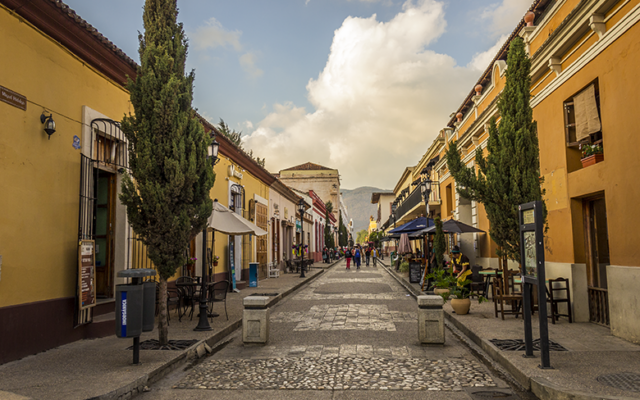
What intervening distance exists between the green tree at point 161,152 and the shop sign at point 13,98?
53.7 inches

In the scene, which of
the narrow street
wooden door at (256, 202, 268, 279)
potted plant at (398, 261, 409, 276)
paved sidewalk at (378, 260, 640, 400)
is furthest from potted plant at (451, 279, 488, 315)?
potted plant at (398, 261, 409, 276)

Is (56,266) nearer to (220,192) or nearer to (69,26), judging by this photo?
(69,26)

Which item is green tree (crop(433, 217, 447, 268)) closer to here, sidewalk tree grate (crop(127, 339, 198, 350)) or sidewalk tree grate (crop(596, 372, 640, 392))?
sidewalk tree grate (crop(127, 339, 198, 350))

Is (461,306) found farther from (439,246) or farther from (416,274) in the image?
(416,274)

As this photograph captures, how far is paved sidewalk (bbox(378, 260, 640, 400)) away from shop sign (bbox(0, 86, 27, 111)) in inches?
295

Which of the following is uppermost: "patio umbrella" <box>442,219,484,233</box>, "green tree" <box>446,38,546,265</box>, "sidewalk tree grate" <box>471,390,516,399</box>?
"green tree" <box>446,38,546,265</box>

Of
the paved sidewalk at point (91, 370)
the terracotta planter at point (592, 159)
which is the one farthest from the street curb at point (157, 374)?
the terracotta planter at point (592, 159)

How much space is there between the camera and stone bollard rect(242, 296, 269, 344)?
7.61m

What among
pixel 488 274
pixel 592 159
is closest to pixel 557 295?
pixel 592 159

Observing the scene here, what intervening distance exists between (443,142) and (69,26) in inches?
746

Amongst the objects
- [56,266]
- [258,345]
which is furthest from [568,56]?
[56,266]

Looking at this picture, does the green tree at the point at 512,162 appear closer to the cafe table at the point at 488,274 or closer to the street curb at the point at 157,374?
the cafe table at the point at 488,274

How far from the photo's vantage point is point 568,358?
595 cm

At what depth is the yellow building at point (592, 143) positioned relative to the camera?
714cm
